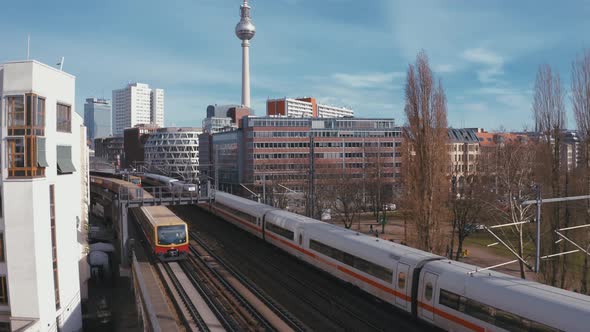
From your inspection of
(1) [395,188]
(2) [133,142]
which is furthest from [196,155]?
(1) [395,188]

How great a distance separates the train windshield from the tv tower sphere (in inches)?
6372

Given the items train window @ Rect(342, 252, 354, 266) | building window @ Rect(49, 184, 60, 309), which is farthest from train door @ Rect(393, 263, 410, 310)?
building window @ Rect(49, 184, 60, 309)

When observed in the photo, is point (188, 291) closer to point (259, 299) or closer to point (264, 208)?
point (259, 299)

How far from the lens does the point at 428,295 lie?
16.5m

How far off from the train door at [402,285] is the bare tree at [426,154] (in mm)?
9949

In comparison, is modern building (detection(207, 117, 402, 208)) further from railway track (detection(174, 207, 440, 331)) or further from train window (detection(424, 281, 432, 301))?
train window (detection(424, 281, 432, 301))

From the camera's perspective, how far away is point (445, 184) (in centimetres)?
2931

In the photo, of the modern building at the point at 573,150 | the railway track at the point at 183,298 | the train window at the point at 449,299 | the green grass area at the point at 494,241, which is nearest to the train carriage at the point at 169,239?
the railway track at the point at 183,298

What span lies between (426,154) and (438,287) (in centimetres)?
1302

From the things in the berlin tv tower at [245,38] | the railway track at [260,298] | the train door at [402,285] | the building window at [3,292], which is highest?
the berlin tv tower at [245,38]

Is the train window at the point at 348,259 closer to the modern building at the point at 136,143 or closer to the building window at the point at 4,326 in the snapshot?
the building window at the point at 4,326

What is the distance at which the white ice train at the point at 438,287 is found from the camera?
1272 cm

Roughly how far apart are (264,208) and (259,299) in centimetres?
1262

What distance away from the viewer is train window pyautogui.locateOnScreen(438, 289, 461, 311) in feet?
49.9
